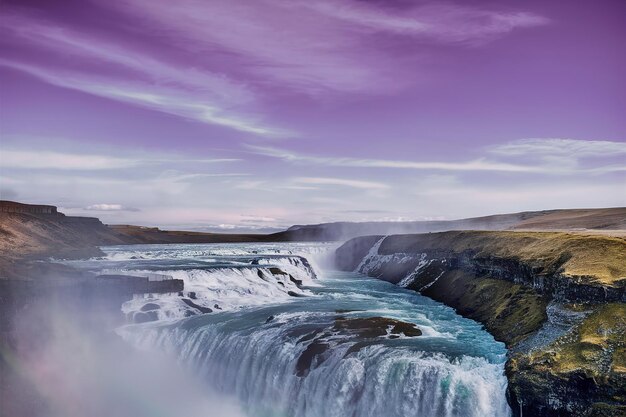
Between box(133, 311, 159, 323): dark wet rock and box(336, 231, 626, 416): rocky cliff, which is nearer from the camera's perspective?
box(336, 231, 626, 416): rocky cliff

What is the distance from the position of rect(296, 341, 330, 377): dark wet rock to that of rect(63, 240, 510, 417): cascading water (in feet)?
0.21

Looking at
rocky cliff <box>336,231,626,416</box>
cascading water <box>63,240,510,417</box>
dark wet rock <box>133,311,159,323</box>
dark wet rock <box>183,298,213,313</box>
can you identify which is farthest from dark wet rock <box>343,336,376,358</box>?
dark wet rock <box>133,311,159,323</box>

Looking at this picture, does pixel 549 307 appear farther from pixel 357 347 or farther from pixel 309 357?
pixel 309 357

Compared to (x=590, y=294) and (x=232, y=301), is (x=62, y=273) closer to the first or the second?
(x=232, y=301)

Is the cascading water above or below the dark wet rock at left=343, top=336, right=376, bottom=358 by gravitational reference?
below

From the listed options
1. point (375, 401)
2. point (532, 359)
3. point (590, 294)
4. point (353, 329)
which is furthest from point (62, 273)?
point (590, 294)

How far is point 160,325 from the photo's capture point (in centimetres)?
3703

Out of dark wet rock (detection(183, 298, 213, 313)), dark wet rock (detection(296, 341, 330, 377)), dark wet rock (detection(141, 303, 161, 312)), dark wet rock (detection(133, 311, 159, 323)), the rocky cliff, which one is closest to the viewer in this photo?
the rocky cliff

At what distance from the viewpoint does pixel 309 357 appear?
89.7 ft

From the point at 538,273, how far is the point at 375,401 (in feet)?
58.0

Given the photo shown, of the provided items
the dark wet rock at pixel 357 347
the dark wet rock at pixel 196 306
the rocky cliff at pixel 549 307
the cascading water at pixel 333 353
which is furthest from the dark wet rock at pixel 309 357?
the dark wet rock at pixel 196 306

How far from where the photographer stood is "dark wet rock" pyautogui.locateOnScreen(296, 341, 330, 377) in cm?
2662

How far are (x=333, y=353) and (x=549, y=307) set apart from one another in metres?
13.5

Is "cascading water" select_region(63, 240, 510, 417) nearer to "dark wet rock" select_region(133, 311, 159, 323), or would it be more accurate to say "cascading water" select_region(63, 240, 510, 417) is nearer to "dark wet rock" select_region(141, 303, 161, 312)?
"dark wet rock" select_region(133, 311, 159, 323)
